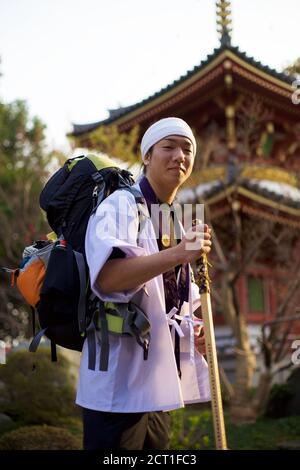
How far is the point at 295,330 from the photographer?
1409 cm

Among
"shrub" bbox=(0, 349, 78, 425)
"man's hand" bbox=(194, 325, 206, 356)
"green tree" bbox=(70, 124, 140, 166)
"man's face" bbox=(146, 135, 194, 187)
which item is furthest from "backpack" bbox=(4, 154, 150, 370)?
"green tree" bbox=(70, 124, 140, 166)

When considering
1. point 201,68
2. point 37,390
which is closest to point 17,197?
point 201,68

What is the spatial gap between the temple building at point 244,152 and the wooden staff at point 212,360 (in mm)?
8300

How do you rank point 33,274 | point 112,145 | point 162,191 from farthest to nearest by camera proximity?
point 112,145 → point 162,191 → point 33,274

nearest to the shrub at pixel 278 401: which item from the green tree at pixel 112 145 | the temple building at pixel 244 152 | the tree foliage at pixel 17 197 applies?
the temple building at pixel 244 152

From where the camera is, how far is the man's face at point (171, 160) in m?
2.16

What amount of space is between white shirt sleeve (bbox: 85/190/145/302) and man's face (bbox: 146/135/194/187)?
0.19 metres

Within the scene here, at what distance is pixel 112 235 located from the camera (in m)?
1.93

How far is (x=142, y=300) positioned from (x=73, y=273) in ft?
0.85

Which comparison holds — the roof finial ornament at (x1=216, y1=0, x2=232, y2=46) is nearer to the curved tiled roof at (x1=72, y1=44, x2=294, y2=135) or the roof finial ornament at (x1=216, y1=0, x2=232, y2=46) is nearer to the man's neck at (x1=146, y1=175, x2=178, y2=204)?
the curved tiled roof at (x1=72, y1=44, x2=294, y2=135)

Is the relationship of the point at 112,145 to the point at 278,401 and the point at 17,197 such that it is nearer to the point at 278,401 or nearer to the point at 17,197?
the point at 17,197
